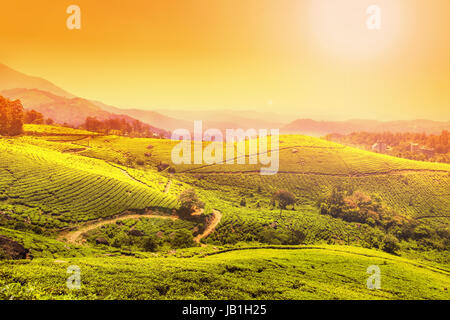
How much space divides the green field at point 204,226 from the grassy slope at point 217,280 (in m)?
0.12

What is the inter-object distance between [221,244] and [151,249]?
11.5 meters

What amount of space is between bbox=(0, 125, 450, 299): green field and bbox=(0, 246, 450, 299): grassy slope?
116 mm

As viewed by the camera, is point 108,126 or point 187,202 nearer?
point 187,202

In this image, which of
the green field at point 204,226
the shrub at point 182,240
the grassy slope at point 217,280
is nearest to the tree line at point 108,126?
the green field at point 204,226

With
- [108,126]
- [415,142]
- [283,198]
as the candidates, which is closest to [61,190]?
[283,198]

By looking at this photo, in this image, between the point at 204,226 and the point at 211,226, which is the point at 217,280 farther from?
the point at 211,226

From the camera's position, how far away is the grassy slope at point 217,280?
1349 centimetres

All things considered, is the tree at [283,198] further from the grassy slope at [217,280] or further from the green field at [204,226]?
the grassy slope at [217,280]

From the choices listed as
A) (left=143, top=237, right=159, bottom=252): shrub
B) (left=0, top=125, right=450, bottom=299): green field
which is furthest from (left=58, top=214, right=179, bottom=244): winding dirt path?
(left=143, top=237, right=159, bottom=252): shrub

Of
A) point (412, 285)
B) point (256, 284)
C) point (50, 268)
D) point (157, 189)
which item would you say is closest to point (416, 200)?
point (412, 285)

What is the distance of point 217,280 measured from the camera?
17297mm

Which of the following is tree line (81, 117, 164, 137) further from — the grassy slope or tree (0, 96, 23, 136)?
the grassy slope

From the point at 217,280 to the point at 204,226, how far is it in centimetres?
2183
